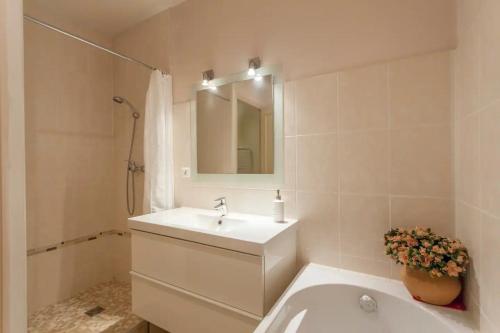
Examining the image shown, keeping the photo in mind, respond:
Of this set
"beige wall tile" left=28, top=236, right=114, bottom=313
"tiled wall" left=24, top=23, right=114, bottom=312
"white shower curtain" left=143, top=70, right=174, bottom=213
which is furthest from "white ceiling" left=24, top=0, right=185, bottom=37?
"beige wall tile" left=28, top=236, right=114, bottom=313

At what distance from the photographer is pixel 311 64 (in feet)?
4.48

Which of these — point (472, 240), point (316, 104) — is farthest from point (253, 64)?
point (472, 240)

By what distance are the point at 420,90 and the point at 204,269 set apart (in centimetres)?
137

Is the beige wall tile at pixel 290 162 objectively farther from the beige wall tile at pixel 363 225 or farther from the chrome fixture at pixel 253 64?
the chrome fixture at pixel 253 64

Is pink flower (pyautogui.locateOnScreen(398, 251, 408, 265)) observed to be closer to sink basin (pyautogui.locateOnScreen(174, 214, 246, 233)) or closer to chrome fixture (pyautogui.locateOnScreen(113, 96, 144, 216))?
sink basin (pyautogui.locateOnScreen(174, 214, 246, 233))

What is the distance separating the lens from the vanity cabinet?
1.06 m

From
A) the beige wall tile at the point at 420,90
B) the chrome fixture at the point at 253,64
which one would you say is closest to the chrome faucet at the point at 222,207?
the chrome fixture at the point at 253,64

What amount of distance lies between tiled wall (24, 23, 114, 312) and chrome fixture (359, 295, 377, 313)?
2.21m

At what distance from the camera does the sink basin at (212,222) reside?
1477 millimetres

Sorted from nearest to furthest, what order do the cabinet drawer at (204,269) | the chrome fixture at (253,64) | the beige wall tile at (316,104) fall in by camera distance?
the cabinet drawer at (204,269) < the beige wall tile at (316,104) < the chrome fixture at (253,64)

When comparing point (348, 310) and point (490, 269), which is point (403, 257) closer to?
point (490, 269)

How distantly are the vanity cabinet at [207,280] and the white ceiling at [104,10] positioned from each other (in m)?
1.73

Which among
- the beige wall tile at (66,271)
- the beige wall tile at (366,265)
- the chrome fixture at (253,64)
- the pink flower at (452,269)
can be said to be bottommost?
the beige wall tile at (66,271)

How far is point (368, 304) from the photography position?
3.52 ft
